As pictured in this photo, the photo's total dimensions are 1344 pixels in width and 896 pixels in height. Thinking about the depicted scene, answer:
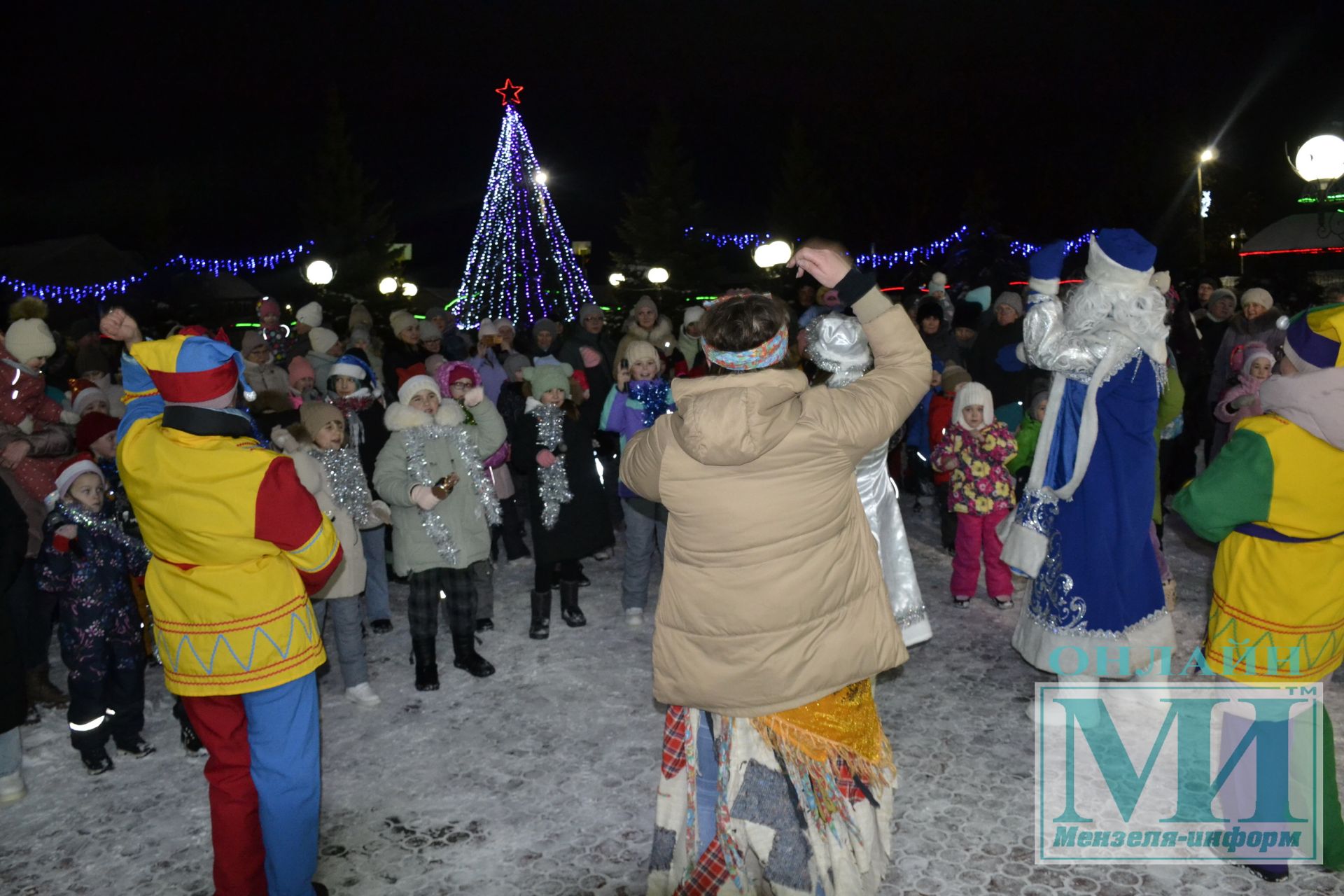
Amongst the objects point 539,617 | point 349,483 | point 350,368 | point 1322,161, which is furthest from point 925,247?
point 349,483

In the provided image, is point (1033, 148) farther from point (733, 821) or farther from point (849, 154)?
point (733, 821)

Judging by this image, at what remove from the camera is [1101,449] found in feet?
14.8

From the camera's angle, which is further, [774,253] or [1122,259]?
[774,253]

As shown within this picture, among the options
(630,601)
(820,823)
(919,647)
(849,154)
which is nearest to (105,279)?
(630,601)

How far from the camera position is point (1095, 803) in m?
4.11

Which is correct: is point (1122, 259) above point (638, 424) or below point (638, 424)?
above

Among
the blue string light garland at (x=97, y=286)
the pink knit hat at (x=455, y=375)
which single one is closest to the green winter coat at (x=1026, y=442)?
the pink knit hat at (x=455, y=375)

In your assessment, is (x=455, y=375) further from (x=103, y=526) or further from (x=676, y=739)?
(x=676, y=739)

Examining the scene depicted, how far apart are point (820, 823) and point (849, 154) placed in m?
44.9

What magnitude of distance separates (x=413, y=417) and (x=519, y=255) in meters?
16.9

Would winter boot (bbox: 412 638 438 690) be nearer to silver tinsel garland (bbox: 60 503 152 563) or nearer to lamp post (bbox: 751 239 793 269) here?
silver tinsel garland (bbox: 60 503 152 563)

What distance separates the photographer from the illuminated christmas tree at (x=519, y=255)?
21016 mm

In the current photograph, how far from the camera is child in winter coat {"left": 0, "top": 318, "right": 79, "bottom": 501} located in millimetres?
5812

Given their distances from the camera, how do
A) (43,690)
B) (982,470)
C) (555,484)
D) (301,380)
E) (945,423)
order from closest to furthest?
1. (43,690)
2. (555,484)
3. (982,470)
4. (301,380)
5. (945,423)
